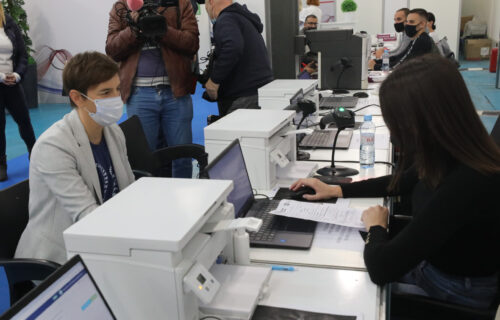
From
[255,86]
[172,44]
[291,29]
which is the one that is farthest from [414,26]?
[172,44]

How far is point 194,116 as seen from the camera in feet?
20.9

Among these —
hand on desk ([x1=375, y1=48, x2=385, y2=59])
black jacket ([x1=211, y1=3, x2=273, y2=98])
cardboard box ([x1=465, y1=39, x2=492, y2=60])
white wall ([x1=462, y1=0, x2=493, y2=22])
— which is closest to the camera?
black jacket ([x1=211, y1=3, x2=273, y2=98])

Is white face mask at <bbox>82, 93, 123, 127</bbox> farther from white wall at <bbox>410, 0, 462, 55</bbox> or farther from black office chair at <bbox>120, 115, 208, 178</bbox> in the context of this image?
white wall at <bbox>410, 0, 462, 55</bbox>

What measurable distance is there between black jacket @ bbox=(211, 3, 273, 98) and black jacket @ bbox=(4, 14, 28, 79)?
196 centimetres

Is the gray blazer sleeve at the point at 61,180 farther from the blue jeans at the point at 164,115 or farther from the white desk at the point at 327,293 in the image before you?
the blue jeans at the point at 164,115

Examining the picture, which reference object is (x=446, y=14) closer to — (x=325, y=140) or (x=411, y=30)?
(x=411, y=30)

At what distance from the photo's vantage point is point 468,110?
1212 millimetres

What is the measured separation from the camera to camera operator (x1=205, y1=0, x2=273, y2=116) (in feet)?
9.62

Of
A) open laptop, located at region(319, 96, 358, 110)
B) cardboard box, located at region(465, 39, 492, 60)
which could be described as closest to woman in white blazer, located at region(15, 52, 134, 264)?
open laptop, located at region(319, 96, 358, 110)

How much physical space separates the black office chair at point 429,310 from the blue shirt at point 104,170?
1099 mm

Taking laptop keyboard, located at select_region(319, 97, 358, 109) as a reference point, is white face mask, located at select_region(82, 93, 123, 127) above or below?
above

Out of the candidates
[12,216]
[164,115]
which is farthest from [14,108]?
[12,216]

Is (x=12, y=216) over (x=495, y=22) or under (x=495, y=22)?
under

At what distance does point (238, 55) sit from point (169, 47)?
16.8 inches
